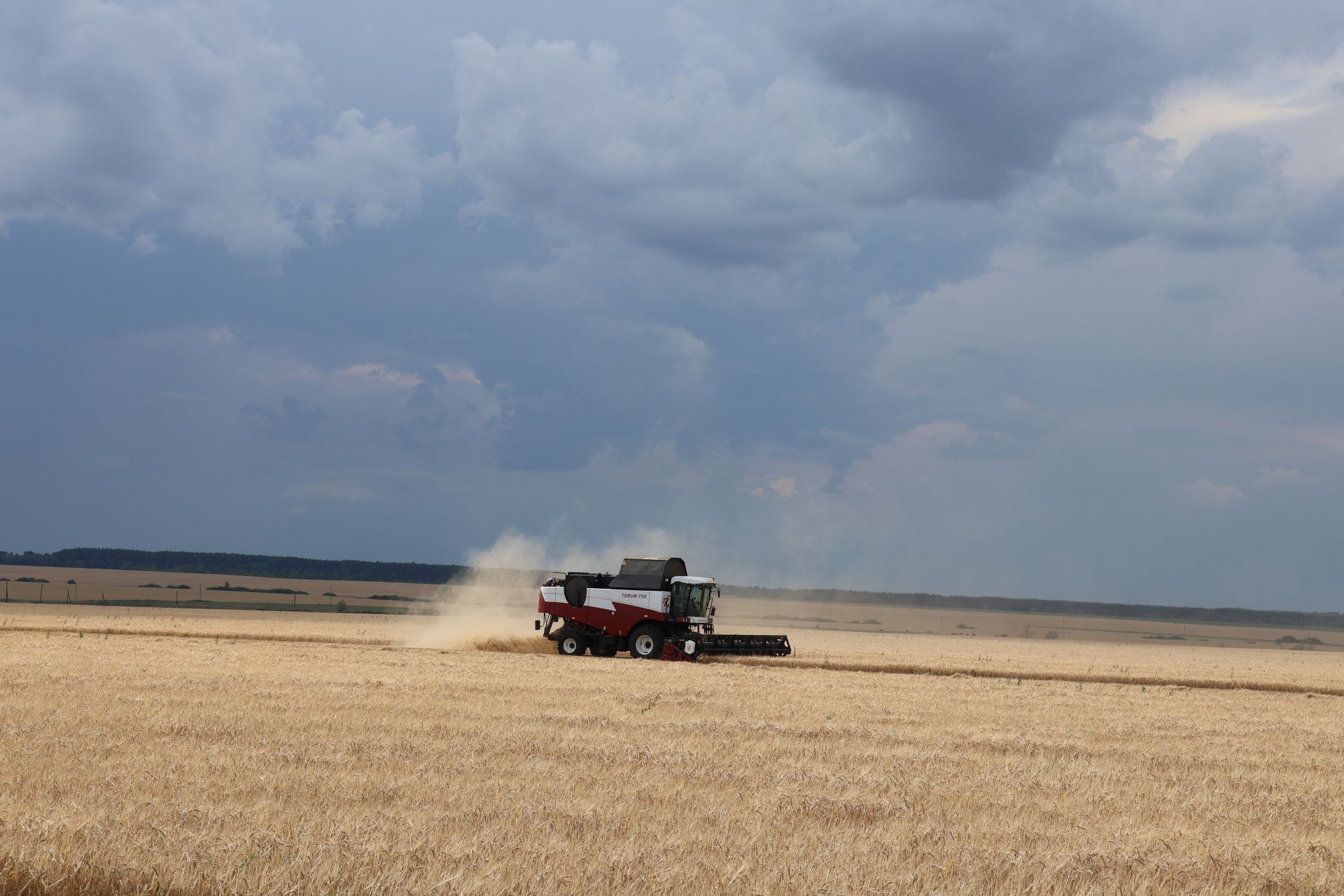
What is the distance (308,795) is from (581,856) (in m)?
3.70

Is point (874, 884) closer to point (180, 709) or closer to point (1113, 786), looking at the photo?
point (1113, 786)

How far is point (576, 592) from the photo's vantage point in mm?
38969

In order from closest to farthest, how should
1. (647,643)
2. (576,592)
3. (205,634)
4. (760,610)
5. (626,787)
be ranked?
(626,787) → (647,643) → (576,592) → (205,634) → (760,610)

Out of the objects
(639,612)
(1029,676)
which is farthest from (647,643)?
(1029,676)

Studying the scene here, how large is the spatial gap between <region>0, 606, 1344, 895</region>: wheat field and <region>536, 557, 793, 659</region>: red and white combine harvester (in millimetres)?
10183

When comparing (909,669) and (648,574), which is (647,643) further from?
(909,669)

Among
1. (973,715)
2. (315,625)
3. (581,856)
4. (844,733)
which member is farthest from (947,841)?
(315,625)

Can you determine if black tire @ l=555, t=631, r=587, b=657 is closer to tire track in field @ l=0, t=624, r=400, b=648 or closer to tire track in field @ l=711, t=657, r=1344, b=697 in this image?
tire track in field @ l=711, t=657, r=1344, b=697

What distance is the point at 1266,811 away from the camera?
13008 mm

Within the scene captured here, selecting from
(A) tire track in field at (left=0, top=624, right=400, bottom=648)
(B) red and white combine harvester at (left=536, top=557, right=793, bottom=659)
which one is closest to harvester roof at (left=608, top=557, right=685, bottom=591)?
(B) red and white combine harvester at (left=536, top=557, right=793, bottom=659)

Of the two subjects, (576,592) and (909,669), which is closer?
(576,592)

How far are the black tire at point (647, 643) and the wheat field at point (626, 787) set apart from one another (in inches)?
393

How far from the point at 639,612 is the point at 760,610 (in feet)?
364

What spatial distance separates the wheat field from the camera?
849cm
